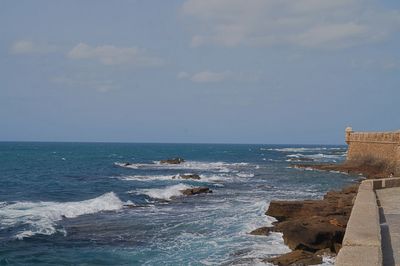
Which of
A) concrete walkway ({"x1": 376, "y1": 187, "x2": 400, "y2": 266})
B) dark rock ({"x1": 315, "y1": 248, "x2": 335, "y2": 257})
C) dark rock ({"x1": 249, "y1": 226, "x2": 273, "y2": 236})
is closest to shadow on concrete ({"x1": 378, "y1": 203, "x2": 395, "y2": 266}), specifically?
concrete walkway ({"x1": 376, "y1": 187, "x2": 400, "y2": 266})

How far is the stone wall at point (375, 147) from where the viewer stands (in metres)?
35.9

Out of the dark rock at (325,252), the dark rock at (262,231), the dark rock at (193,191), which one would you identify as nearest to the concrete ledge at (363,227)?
the dark rock at (325,252)

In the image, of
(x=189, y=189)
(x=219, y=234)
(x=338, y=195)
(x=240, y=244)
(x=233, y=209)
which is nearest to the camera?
(x=240, y=244)

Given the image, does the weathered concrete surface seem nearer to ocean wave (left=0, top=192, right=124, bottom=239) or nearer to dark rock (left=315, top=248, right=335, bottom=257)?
dark rock (left=315, top=248, right=335, bottom=257)

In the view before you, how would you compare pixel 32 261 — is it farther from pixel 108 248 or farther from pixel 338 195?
pixel 338 195

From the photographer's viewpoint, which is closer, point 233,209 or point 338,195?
point 338,195

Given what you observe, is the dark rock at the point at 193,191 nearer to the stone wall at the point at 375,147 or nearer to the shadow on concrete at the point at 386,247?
the stone wall at the point at 375,147

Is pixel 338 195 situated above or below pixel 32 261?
above

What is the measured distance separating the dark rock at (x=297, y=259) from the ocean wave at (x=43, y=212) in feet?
28.1

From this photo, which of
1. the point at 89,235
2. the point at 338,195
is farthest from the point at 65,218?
the point at 338,195

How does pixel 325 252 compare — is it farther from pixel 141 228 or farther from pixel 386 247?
pixel 141 228

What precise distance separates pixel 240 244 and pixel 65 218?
28.6 feet

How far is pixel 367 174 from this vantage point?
130 ft

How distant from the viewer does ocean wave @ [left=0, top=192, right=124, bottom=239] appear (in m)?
16.9
